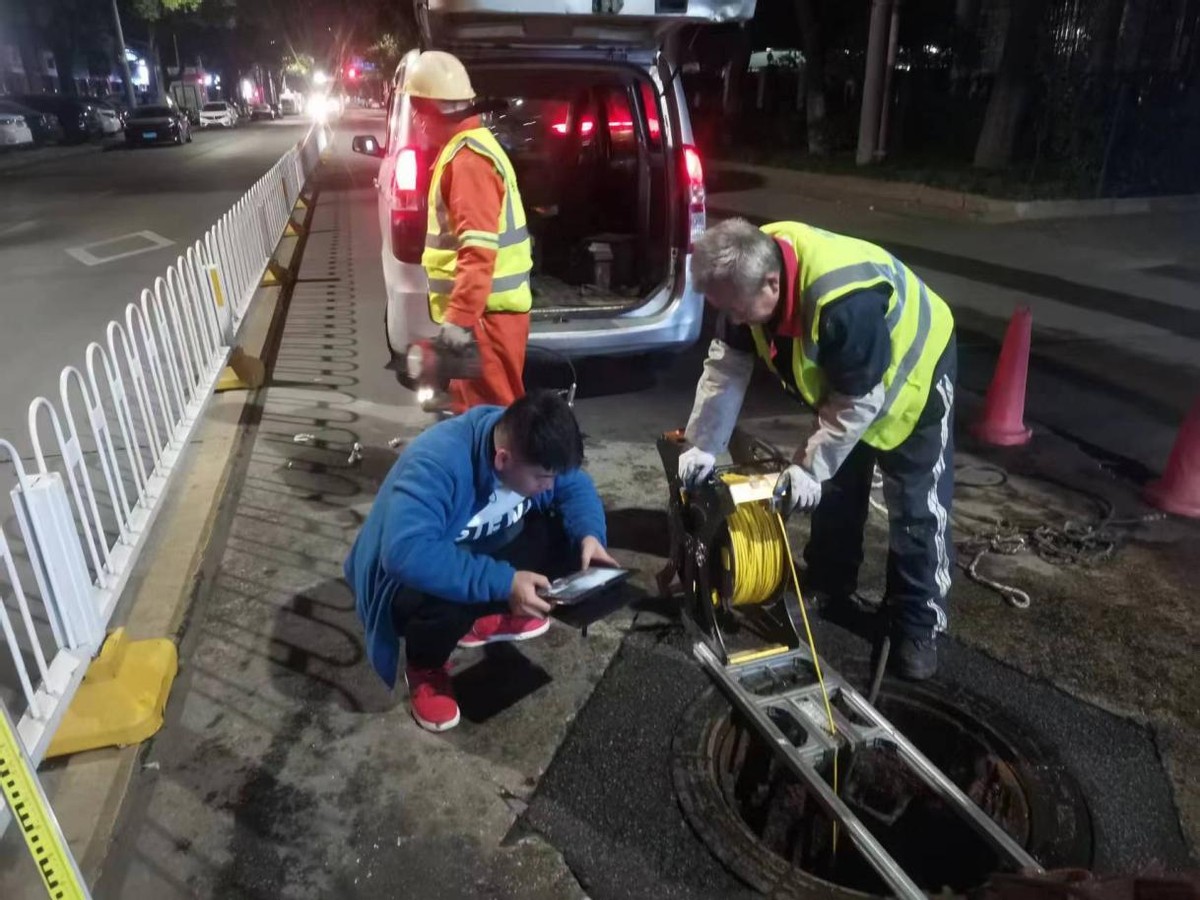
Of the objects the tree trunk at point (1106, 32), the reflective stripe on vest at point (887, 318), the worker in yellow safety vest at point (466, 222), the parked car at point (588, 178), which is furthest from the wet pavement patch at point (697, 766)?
the tree trunk at point (1106, 32)

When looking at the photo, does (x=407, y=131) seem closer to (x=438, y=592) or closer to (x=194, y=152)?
(x=438, y=592)

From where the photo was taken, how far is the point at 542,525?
2949 mm

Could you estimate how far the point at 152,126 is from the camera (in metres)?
27.4

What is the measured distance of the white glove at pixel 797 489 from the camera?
263cm

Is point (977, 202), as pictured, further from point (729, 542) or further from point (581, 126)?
point (729, 542)

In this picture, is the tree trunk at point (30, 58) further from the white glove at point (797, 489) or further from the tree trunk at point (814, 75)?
the white glove at point (797, 489)

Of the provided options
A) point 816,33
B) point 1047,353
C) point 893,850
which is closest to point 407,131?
point 893,850

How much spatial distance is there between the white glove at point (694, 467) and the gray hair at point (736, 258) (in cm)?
66

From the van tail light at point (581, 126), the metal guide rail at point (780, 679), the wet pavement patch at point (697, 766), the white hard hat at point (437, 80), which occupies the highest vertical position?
the white hard hat at point (437, 80)

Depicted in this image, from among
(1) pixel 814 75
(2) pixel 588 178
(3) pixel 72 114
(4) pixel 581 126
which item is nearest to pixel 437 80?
(2) pixel 588 178

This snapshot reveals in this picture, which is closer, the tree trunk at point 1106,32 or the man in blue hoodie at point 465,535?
the man in blue hoodie at point 465,535

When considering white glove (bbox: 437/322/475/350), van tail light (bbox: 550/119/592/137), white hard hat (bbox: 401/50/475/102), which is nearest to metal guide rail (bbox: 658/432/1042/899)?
white glove (bbox: 437/322/475/350)

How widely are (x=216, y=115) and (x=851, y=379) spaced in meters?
46.7

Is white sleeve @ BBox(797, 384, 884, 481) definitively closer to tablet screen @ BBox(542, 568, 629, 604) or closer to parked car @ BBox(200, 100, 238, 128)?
tablet screen @ BBox(542, 568, 629, 604)
